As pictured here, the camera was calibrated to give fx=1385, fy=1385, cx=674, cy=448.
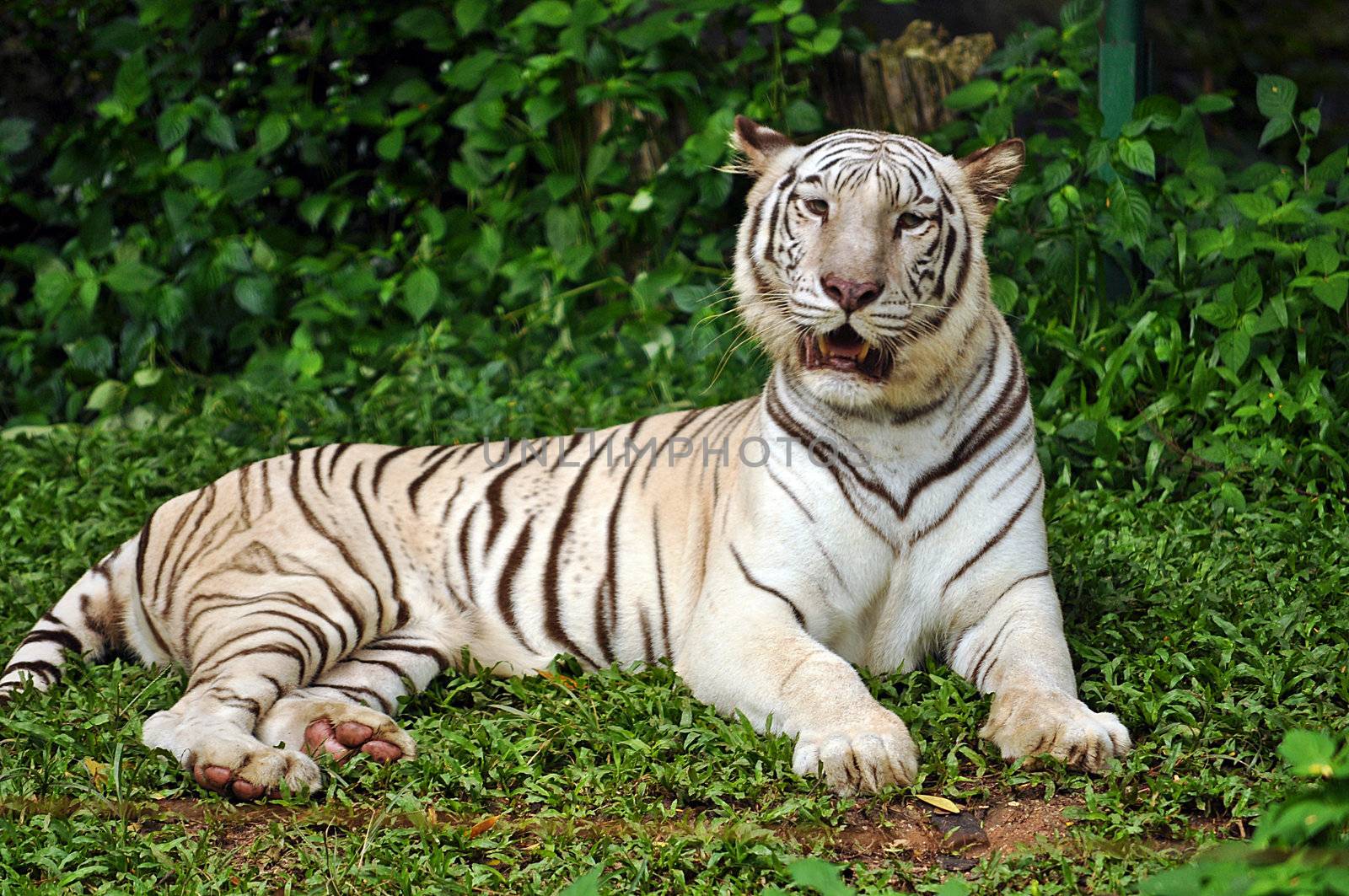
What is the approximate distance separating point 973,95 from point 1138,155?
847mm

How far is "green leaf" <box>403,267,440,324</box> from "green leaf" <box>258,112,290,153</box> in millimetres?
863

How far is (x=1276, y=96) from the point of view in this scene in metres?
4.38

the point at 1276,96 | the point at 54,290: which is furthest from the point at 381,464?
the point at 1276,96

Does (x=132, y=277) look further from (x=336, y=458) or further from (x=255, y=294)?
(x=336, y=458)

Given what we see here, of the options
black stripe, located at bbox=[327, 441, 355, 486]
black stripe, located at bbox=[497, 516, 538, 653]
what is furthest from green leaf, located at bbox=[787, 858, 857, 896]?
black stripe, located at bbox=[327, 441, 355, 486]

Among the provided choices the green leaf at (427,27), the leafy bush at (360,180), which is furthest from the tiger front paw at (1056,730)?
the green leaf at (427,27)

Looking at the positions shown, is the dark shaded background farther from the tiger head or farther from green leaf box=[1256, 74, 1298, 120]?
the tiger head

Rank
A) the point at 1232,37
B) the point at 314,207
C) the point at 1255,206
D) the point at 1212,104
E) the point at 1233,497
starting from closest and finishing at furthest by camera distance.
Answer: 1. the point at 1233,497
2. the point at 1255,206
3. the point at 1212,104
4. the point at 314,207
5. the point at 1232,37

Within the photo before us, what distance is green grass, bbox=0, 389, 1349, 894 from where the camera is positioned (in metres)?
2.42

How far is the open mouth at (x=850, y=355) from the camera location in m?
2.98

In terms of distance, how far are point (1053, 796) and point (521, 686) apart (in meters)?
1.29

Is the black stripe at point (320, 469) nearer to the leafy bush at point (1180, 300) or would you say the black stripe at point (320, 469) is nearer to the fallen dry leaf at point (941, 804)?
the fallen dry leaf at point (941, 804)

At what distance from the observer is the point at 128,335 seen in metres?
5.92

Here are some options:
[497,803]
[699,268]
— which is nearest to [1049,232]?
A: [699,268]
